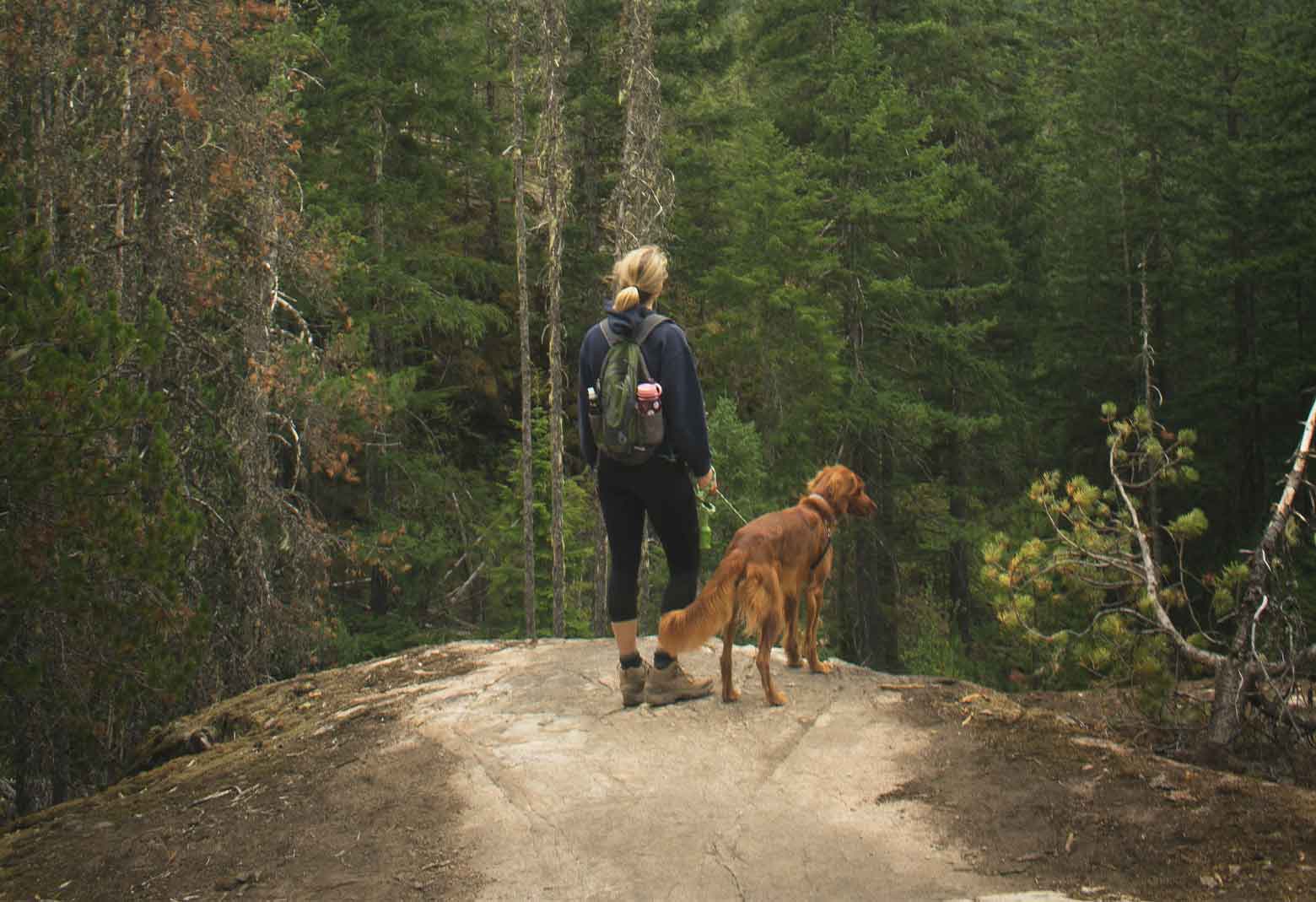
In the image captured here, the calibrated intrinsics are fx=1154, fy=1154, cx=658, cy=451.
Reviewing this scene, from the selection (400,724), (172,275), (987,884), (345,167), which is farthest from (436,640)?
(987,884)

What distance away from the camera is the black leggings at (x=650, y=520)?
6.28 meters

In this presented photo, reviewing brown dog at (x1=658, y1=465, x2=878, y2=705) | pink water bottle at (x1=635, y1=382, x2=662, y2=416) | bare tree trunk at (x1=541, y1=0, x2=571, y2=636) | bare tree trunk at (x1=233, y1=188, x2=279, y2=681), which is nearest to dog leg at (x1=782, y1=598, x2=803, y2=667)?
brown dog at (x1=658, y1=465, x2=878, y2=705)

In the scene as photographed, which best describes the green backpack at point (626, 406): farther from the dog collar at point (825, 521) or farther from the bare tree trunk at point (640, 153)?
the bare tree trunk at point (640, 153)

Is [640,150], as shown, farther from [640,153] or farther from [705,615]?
[705,615]

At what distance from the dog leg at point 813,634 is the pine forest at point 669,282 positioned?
5275mm

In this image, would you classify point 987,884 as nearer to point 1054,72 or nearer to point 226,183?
point 226,183

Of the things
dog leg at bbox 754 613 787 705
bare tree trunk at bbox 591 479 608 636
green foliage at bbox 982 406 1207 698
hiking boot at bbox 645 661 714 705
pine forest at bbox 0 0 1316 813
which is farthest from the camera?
bare tree trunk at bbox 591 479 608 636

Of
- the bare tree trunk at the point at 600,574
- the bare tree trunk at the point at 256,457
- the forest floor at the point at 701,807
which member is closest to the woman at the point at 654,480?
the forest floor at the point at 701,807

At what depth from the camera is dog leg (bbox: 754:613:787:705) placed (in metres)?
6.21

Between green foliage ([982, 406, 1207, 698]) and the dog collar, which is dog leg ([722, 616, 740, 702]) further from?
green foliage ([982, 406, 1207, 698])

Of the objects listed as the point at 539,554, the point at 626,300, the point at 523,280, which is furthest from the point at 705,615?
the point at 539,554

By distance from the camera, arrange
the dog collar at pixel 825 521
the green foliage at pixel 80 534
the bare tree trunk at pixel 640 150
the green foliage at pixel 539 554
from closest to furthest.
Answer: the dog collar at pixel 825 521
the green foliage at pixel 80 534
the bare tree trunk at pixel 640 150
the green foliage at pixel 539 554

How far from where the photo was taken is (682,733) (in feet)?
19.8

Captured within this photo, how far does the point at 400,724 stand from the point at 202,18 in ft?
24.0
